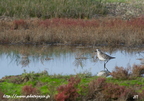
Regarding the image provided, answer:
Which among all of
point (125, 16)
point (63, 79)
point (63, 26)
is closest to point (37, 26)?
point (63, 26)

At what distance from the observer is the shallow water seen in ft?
46.7

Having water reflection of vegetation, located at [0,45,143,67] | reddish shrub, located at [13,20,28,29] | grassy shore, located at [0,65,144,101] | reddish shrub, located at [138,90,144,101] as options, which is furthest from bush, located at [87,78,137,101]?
reddish shrub, located at [13,20,28,29]

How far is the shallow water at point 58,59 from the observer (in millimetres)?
14242

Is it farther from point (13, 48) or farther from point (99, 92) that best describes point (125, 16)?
point (99, 92)

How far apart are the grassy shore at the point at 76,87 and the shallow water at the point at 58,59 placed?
1.35 meters

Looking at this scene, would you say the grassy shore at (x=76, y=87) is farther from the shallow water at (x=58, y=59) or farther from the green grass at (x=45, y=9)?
the green grass at (x=45, y=9)

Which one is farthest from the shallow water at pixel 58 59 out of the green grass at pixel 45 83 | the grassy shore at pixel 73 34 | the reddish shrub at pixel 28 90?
the reddish shrub at pixel 28 90

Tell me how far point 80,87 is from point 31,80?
1.60 meters

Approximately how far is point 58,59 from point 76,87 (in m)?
5.60

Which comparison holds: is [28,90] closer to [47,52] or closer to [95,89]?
[95,89]

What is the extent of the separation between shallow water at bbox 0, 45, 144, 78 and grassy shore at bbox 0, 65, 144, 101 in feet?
4.43

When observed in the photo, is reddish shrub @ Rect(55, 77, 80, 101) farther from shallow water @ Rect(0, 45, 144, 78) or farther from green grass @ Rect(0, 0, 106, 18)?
green grass @ Rect(0, 0, 106, 18)

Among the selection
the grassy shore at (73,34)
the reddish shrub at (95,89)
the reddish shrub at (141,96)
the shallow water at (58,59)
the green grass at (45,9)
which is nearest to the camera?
the reddish shrub at (141,96)

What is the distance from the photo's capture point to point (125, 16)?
27.7 meters
